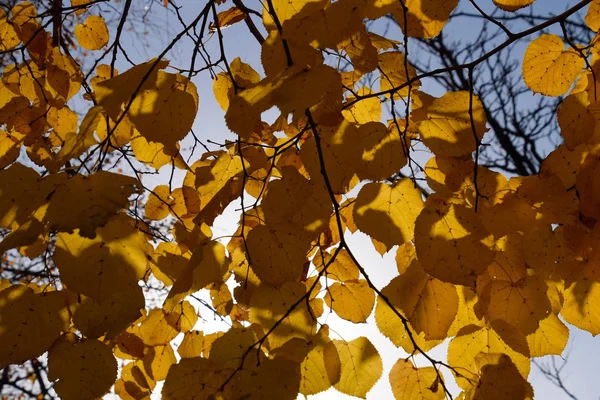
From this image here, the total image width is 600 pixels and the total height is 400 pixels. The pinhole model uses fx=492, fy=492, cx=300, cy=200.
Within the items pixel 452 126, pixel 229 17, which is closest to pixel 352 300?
pixel 452 126

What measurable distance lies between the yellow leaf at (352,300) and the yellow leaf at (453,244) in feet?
1.34

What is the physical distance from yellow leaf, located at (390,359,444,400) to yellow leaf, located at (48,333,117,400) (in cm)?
61

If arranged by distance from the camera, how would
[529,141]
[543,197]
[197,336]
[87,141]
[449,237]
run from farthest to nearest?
[529,141]
[197,336]
[543,197]
[449,237]
[87,141]

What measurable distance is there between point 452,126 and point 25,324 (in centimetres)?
90

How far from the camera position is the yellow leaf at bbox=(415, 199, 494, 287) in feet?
2.78

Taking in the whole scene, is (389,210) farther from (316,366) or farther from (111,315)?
(111,315)

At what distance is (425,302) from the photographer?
1036mm

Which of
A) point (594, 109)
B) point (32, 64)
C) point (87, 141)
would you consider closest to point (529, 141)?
point (594, 109)

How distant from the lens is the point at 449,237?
87 cm

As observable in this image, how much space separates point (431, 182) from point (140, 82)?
26.0 inches

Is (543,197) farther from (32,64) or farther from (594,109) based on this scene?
(32,64)

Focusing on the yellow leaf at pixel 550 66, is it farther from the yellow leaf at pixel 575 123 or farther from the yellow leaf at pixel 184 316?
the yellow leaf at pixel 184 316

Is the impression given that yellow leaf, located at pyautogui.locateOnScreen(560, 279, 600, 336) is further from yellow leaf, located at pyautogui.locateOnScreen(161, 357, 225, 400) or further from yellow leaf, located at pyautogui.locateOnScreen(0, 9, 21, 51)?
yellow leaf, located at pyautogui.locateOnScreen(0, 9, 21, 51)

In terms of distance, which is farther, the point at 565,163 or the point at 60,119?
the point at 60,119
